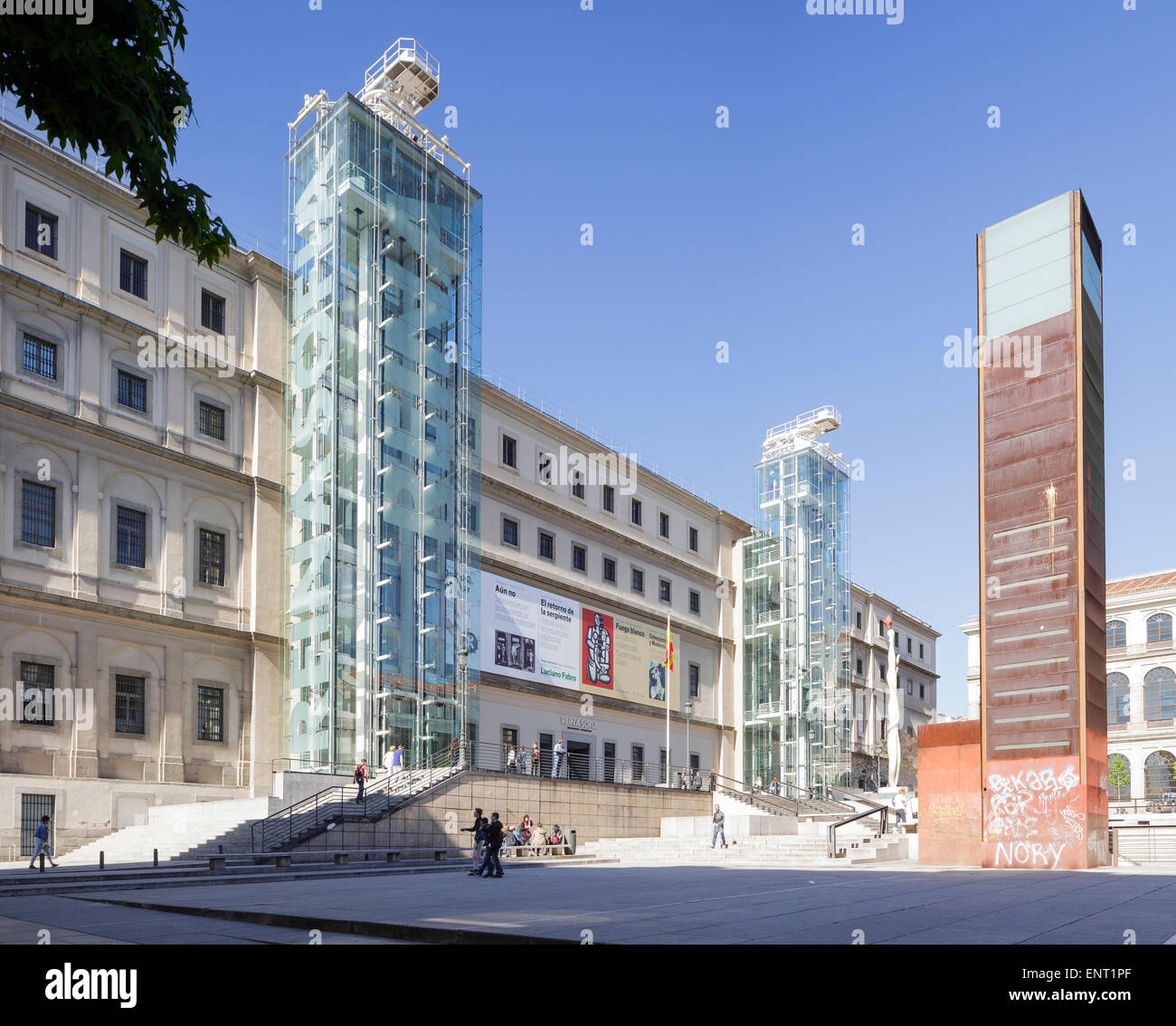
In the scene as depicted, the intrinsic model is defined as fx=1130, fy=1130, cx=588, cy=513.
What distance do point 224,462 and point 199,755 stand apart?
9313 mm

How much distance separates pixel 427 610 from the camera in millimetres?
38750

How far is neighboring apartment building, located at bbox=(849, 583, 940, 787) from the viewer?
74.9 metres

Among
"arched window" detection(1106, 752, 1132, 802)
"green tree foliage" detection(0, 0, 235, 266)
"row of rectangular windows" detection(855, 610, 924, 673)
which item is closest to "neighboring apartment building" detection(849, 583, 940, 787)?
"row of rectangular windows" detection(855, 610, 924, 673)

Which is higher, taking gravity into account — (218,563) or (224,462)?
(224,462)

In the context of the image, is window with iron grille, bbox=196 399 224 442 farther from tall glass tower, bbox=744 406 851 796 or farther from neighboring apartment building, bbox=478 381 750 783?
tall glass tower, bbox=744 406 851 796

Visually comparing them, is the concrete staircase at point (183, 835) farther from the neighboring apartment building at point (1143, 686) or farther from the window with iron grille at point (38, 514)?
the neighboring apartment building at point (1143, 686)

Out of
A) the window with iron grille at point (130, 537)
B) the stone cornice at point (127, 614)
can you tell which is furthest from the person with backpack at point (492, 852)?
the window with iron grille at point (130, 537)

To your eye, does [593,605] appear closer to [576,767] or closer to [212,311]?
[576,767]

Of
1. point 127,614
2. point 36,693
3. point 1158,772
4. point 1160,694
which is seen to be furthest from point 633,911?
point 1160,694

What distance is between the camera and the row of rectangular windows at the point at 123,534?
31016 mm

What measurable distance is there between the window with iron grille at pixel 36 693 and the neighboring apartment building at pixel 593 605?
A: 16.4 m
